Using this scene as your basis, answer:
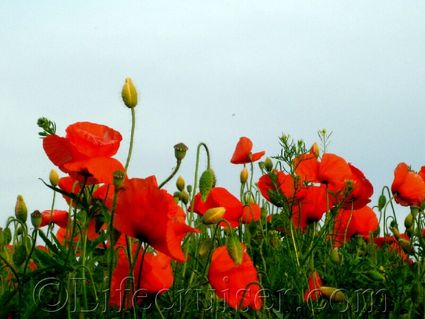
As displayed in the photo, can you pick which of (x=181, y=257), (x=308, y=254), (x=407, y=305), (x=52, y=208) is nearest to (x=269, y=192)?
(x=308, y=254)

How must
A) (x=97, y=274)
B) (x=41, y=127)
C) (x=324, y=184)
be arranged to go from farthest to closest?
(x=324, y=184) < (x=97, y=274) < (x=41, y=127)

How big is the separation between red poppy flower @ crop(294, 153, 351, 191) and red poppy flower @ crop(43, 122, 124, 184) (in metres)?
1.15

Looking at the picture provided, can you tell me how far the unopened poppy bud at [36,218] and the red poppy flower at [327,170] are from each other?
1047 millimetres

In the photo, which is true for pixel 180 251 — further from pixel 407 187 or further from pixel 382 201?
pixel 382 201

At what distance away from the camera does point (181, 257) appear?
60.5 inches

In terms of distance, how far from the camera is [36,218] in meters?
2.22

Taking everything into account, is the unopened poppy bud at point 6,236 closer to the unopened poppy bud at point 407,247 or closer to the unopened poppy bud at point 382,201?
the unopened poppy bud at point 407,247

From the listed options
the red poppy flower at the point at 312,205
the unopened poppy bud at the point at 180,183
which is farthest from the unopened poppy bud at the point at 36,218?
the unopened poppy bud at the point at 180,183

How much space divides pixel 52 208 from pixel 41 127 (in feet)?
2.58

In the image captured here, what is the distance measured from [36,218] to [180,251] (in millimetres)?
835

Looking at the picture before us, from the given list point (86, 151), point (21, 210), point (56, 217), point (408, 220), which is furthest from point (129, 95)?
point (408, 220)

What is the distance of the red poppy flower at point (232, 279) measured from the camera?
1905mm

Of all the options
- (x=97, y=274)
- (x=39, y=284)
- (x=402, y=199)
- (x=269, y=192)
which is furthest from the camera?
(x=402, y=199)

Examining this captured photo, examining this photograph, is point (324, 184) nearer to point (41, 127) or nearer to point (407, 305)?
point (407, 305)
